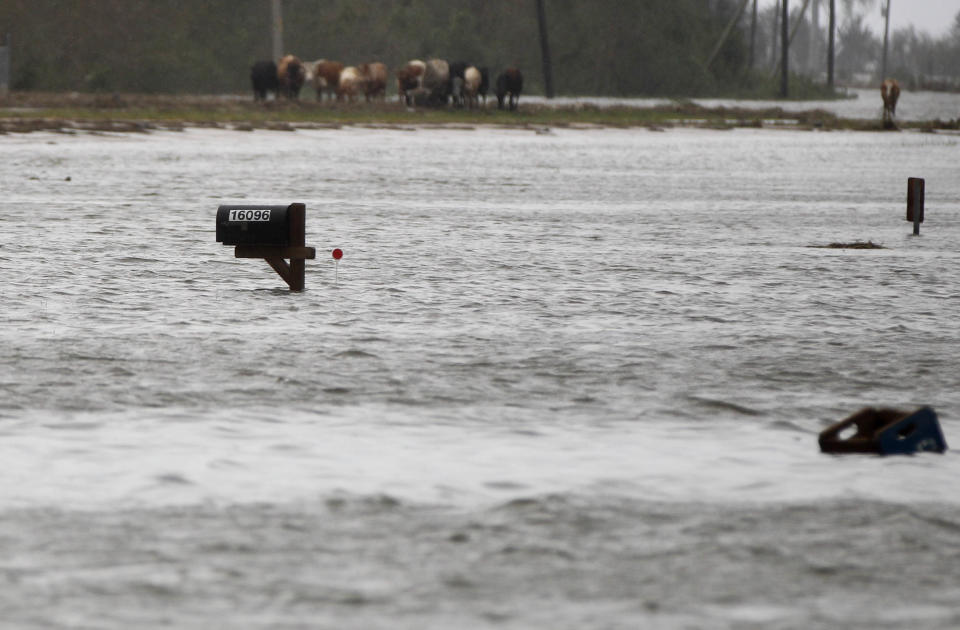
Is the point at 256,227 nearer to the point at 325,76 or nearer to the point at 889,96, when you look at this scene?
the point at 889,96

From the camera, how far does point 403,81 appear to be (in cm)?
5641

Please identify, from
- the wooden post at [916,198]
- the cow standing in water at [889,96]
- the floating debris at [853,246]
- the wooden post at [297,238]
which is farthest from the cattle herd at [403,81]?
the wooden post at [297,238]

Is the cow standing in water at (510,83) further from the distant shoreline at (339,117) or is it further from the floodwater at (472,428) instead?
the floodwater at (472,428)

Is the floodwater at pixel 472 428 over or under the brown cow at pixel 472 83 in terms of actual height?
under

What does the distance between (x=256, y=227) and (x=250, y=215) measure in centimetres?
8

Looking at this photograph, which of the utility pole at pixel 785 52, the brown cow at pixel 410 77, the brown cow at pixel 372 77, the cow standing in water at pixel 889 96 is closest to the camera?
the cow standing in water at pixel 889 96

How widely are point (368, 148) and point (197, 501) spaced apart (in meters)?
24.0

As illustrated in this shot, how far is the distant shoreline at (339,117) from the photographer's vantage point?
36125 millimetres

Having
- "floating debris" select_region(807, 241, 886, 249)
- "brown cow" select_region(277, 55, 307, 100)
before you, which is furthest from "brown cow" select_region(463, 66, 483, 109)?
"floating debris" select_region(807, 241, 886, 249)

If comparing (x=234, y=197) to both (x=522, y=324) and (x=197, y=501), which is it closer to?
(x=522, y=324)

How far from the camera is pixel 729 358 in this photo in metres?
7.26

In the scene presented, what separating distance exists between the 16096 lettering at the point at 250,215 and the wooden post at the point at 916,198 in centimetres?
579

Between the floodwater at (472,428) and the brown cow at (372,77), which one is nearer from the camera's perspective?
the floodwater at (472,428)

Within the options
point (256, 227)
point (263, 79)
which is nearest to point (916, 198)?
point (256, 227)
